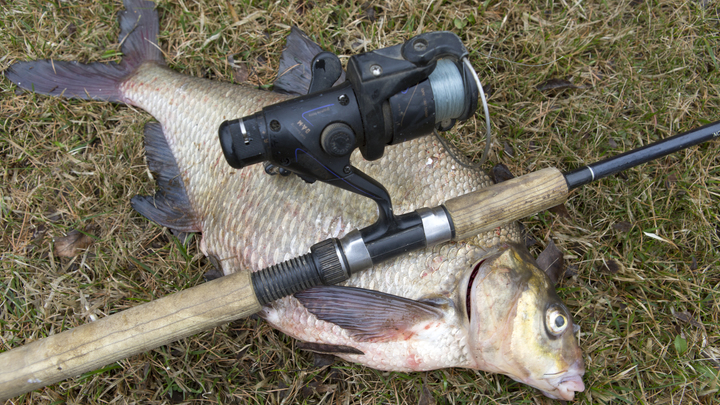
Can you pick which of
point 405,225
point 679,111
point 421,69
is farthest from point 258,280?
point 679,111

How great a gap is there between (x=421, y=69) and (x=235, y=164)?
2.54 ft

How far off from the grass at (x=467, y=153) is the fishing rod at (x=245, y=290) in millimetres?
698

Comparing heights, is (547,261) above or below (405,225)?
below

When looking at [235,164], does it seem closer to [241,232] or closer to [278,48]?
[241,232]

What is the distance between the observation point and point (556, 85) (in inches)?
119

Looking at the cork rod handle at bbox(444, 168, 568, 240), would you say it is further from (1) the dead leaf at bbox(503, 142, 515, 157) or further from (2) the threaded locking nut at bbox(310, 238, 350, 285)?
(1) the dead leaf at bbox(503, 142, 515, 157)

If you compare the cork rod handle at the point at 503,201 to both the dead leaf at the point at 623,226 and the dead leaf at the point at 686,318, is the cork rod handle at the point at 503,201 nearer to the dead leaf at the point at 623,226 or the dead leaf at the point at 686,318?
the dead leaf at the point at 623,226

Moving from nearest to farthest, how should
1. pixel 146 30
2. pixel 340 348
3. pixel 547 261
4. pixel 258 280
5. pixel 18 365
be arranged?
1. pixel 18 365
2. pixel 258 280
3. pixel 340 348
4. pixel 547 261
5. pixel 146 30

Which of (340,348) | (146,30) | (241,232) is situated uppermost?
(146,30)

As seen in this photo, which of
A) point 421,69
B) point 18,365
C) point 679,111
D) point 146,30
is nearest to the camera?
point 421,69

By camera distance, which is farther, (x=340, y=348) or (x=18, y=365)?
(x=340, y=348)

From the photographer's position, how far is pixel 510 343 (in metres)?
2.05

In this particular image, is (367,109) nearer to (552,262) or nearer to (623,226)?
(552,262)

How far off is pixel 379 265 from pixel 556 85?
6.09ft
